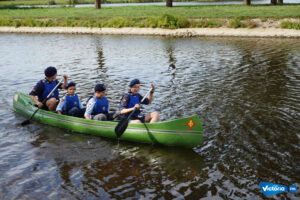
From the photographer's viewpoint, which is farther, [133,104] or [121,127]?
[133,104]

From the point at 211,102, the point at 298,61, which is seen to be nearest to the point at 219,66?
the point at 298,61

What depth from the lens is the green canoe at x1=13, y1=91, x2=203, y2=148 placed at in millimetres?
8172

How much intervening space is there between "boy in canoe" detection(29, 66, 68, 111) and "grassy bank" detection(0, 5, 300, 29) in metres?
19.7

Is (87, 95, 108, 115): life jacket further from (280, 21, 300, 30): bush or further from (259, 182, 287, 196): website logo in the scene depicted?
(280, 21, 300, 30): bush

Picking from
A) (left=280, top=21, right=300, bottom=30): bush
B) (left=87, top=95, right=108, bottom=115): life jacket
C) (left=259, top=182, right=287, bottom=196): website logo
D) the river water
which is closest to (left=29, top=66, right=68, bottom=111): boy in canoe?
the river water

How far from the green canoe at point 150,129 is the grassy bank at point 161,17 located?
809 inches

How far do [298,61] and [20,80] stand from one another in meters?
13.7

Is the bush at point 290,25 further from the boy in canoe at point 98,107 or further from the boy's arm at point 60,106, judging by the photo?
the boy's arm at point 60,106

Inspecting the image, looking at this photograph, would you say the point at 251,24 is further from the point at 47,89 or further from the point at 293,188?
the point at 293,188

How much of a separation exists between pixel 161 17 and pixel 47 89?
67.8 ft

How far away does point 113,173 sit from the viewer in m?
7.46

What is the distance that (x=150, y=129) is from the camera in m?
8.59

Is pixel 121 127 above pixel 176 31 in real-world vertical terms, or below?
below

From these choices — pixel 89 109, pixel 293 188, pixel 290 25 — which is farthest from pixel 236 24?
pixel 293 188
